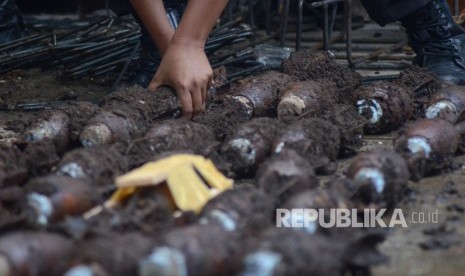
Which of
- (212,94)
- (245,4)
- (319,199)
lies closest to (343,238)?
(319,199)

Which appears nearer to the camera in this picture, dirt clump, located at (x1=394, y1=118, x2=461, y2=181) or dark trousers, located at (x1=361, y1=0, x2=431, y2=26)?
dirt clump, located at (x1=394, y1=118, x2=461, y2=181)

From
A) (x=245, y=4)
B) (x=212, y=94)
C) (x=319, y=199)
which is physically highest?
(x=319, y=199)

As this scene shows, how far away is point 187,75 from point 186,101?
3.9 inches

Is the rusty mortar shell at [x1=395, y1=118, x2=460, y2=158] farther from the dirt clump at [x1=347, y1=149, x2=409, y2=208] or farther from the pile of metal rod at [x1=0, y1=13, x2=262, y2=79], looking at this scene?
the pile of metal rod at [x1=0, y1=13, x2=262, y2=79]

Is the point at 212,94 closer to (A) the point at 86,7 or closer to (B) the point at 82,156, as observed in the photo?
(B) the point at 82,156

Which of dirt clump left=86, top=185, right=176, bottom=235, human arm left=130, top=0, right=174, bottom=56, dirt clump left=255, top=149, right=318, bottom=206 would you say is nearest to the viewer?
dirt clump left=86, top=185, right=176, bottom=235

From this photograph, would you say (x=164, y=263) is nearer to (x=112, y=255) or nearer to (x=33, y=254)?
(x=112, y=255)

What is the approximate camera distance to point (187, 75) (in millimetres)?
3148

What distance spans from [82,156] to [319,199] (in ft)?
2.34

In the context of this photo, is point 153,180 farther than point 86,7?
No

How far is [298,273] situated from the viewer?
1.75 m

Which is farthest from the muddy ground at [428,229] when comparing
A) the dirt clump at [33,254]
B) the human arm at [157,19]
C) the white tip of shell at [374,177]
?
the human arm at [157,19]

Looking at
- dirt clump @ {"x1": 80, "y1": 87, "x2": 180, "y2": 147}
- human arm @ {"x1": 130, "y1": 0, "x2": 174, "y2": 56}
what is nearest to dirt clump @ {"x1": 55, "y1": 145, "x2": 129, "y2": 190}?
dirt clump @ {"x1": 80, "y1": 87, "x2": 180, "y2": 147}

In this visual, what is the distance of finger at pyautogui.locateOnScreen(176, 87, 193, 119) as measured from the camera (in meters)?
3.14
